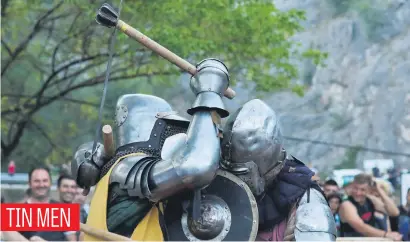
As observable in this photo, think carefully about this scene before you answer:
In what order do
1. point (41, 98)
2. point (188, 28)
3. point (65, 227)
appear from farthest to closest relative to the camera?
point (41, 98) → point (188, 28) → point (65, 227)

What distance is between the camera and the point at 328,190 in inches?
354

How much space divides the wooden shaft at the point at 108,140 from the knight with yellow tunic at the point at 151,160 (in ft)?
0.13

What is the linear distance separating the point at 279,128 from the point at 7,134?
11.1 m

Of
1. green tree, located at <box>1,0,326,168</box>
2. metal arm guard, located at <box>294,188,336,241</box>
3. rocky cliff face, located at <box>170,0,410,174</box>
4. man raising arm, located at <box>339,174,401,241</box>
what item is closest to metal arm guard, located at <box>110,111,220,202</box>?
metal arm guard, located at <box>294,188,336,241</box>

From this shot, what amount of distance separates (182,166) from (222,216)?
0.47 m

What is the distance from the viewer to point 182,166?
5035 mm

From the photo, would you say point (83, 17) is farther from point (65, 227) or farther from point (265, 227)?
point (265, 227)

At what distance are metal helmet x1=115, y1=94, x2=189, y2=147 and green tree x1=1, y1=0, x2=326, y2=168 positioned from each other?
5696 mm

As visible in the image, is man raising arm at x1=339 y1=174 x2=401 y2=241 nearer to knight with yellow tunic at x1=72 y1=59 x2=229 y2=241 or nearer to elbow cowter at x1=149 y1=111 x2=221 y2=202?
knight with yellow tunic at x1=72 y1=59 x2=229 y2=241

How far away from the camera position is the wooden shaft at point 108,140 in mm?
5582

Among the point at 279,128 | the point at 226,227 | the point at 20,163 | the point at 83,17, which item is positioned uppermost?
the point at 83,17

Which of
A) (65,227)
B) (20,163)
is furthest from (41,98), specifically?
(65,227)

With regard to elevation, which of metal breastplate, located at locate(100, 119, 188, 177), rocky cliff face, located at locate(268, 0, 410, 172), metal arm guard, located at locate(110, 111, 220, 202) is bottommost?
metal arm guard, located at locate(110, 111, 220, 202)

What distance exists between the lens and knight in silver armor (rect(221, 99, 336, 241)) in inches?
204
